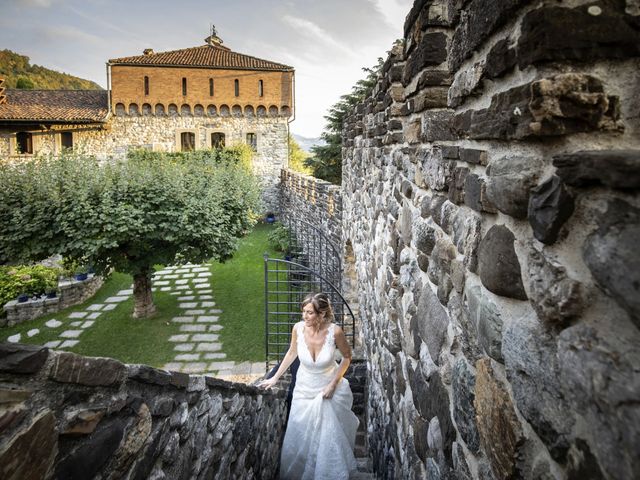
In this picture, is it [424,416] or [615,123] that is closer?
[615,123]

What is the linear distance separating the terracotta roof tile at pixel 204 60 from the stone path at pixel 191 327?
14152 mm

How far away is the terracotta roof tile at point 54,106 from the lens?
1927 cm

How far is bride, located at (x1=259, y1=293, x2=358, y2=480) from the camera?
11.1 ft

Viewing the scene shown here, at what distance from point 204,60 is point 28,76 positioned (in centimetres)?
1636

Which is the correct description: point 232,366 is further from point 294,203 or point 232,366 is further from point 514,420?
point 294,203

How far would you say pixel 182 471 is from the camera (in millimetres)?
1811

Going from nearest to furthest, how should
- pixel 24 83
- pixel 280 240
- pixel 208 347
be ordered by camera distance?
pixel 208 347 → pixel 280 240 → pixel 24 83

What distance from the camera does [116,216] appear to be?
22.5 ft

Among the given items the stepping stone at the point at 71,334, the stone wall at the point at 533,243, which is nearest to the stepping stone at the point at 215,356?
the stepping stone at the point at 71,334

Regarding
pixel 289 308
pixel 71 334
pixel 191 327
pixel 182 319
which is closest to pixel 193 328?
pixel 191 327

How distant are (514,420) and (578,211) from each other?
53 centimetres

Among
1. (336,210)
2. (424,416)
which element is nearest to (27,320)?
(336,210)

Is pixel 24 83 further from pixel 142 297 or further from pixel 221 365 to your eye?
pixel 221 365

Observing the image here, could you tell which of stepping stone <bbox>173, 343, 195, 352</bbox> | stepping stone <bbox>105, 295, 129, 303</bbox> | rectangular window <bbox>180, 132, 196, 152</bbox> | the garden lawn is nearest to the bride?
the garden lawn
